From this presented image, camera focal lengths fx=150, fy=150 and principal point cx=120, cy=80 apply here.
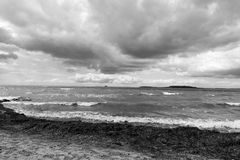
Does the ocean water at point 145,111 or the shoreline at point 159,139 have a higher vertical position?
the shoreline at point 159,139

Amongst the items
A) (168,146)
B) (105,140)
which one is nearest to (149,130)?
(168,146)

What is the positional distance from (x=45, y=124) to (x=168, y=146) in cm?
815

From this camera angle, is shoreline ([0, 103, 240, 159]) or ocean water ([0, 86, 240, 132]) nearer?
shoreline ([0, 103, 240, 159])

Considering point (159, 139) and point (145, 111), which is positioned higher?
point (159, 139)

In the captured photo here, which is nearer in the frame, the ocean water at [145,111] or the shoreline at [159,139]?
the shoreline at [159,139]

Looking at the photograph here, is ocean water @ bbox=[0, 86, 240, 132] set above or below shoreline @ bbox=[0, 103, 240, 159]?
below

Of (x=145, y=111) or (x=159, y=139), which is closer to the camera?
(x=159, y=139)

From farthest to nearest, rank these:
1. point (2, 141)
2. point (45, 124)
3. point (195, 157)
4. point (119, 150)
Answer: point (45, 124), point (2, 141), point (119, 150), point (195, 157)

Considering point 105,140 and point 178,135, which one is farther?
point 178,135

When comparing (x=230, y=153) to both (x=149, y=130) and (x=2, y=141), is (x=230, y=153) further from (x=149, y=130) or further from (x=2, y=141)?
(x=2, y=141)

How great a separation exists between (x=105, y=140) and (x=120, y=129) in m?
2.17

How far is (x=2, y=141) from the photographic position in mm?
7047

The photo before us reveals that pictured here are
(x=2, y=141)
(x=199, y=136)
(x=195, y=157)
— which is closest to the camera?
(x=195, y=157)

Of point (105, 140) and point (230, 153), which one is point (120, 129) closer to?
point (105, 140)
